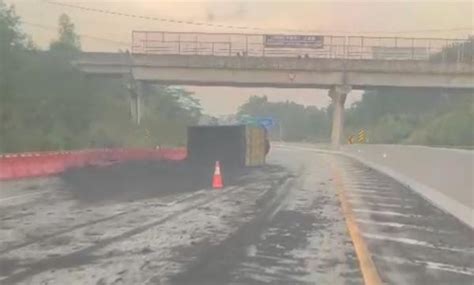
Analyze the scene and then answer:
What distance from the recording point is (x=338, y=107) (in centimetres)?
7719

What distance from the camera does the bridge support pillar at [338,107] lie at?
242 feet

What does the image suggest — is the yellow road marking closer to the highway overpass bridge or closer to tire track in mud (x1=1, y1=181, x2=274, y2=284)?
tire track in mud (x1=1, y1=181, x2=274, y2=284)

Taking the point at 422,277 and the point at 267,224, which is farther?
the point at 267,224

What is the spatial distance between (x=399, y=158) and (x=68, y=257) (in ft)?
76.6

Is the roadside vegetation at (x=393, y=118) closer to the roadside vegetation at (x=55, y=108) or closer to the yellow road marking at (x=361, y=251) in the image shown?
the roadside vegetation at (x=55, y=108)

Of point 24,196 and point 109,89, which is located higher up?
point 109,89

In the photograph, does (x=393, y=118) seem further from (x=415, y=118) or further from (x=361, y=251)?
(x=361, y=251)

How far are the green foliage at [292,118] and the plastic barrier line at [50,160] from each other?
104m

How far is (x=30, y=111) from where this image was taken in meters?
52.1

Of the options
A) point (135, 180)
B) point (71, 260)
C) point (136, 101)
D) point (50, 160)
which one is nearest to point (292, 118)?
point (136, 101)

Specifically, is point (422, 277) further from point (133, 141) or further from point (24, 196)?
point (133, 141)

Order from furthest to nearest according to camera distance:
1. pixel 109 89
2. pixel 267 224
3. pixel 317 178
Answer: pixel 109 89
pixel 317 178
pixel 267 224

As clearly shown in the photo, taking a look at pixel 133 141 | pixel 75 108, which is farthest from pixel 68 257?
pixel 75 108

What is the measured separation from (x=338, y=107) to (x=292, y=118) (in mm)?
100368
